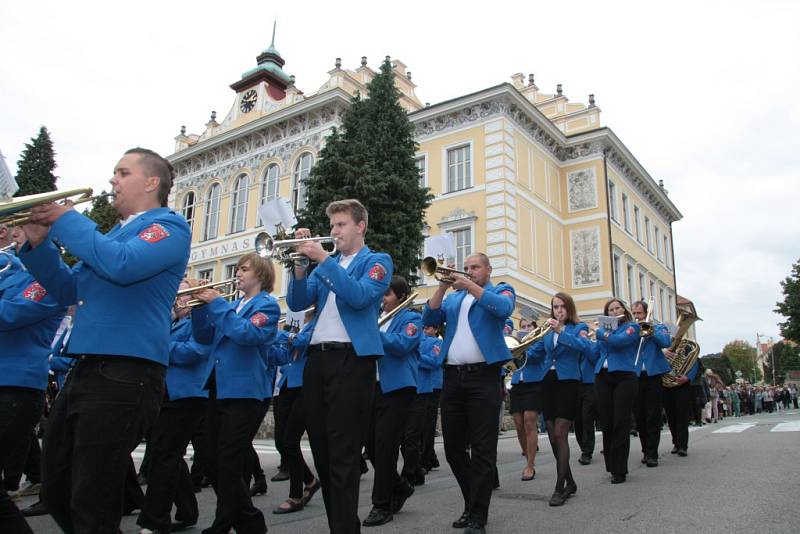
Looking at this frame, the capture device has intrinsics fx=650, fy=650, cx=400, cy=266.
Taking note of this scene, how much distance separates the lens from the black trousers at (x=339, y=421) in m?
3.80

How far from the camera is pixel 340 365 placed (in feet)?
13.0

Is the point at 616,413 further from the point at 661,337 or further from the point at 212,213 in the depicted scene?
the point at 212,213

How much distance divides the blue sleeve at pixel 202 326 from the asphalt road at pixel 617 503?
1657 millimetres

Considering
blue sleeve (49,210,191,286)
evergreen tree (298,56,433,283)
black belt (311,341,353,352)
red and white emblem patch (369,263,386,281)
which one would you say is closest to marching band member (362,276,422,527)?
black belt (311,341,353,352)

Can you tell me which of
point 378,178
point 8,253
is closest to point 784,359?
point 378,178

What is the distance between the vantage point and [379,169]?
20.6 meters

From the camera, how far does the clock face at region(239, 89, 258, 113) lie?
3647cm

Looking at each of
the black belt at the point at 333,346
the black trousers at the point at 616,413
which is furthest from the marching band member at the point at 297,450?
the black trousers at the point at 616,413

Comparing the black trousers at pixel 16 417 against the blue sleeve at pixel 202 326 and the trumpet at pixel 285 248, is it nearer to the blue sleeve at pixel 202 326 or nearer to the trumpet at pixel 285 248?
the blue sleeve at pixel 202 326

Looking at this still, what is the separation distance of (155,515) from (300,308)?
6.31 feet

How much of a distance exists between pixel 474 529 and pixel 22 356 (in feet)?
10.9

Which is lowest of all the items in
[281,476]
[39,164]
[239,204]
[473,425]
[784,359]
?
[281,476]

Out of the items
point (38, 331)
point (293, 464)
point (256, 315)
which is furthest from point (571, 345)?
point (38, 331)

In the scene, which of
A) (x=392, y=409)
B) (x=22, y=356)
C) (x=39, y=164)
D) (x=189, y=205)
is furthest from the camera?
(x=39, y=164)
